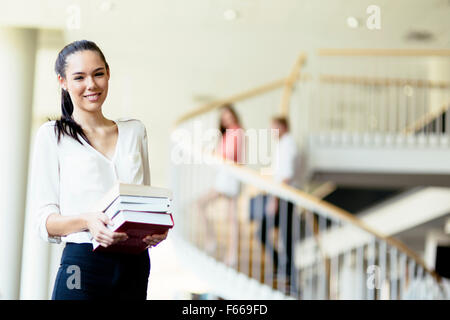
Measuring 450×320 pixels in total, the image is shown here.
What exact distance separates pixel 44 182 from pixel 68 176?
49 millimetres

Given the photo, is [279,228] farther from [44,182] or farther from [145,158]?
[44,182]

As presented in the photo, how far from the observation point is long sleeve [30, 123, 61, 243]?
1.34 meters

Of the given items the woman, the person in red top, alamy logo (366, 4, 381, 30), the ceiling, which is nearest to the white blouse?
the woman

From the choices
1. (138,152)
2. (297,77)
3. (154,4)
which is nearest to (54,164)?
(138,152)

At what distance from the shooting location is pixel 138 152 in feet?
4.68

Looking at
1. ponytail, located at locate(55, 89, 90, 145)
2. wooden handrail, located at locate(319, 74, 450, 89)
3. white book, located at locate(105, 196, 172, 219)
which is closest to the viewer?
white book, located at locate(105, 196, 172, 219)

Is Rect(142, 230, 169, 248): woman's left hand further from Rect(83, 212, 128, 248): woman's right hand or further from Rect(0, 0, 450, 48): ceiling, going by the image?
Rect(0, 0, 450, 48): ceiling

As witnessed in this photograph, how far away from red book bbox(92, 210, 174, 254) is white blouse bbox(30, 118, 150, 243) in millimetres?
75

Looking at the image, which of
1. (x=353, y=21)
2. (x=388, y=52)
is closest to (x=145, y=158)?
(x=353, y=21)

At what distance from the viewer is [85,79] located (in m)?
1.43

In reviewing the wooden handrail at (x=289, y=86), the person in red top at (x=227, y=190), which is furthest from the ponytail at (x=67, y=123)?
the wooden handrail at (x=289, y=86)

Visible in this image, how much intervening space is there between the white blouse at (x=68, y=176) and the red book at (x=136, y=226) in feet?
0.25

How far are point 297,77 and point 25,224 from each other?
2769 millimetres

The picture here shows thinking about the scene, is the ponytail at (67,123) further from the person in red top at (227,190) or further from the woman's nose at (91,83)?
the person in red top at (227,190)
